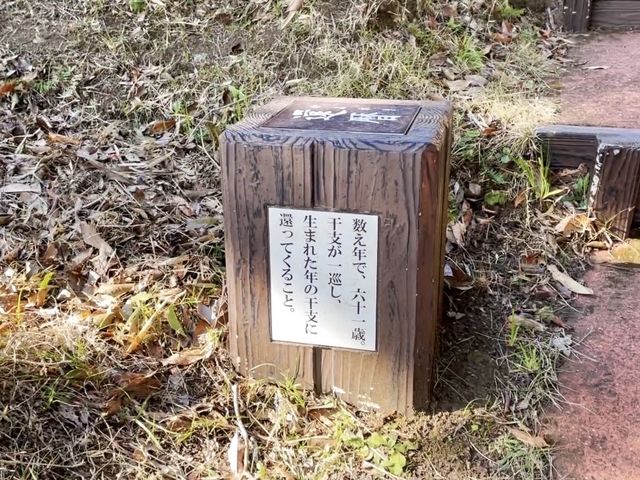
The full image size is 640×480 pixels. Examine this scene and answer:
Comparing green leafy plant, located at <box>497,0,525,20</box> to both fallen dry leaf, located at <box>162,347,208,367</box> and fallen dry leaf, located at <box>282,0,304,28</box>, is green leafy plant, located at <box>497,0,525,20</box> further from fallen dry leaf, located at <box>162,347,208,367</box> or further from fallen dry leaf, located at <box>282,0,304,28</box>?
fallen dry leaf, located at <box>162,347,208,367</box>

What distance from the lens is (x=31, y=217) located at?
2729 millimetres

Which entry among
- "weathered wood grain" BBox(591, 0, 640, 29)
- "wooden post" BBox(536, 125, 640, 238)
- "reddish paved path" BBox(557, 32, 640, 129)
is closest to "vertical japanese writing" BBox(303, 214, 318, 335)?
"wooden post" BBox(536, 125, 640, 238)

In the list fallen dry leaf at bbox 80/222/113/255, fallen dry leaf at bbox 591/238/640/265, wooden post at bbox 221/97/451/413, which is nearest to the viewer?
wooden post at bbox 221/97/451/413

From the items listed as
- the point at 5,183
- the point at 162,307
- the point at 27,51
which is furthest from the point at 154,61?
the point at 162,307

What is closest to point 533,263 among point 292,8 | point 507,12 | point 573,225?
point 573,225

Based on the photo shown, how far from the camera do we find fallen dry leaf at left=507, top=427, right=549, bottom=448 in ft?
6.49

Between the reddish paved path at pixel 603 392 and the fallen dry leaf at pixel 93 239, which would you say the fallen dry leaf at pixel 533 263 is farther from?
the fallen dry leaf at pixel 93 239

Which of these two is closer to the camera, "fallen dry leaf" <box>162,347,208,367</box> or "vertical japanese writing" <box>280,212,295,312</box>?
"vertical japanese writing" <box>280,212,295,312</box>

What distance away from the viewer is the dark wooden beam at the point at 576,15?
15.8 ft

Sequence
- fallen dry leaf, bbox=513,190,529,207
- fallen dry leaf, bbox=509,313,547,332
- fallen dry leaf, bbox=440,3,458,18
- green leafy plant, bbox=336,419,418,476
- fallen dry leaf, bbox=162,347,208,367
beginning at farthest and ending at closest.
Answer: fallen dry leaf, bbox=440,3,458,18, fallen dry leaf, bbox=513,190,529,207, fallen dry leaf, bbox=509,313,547,332, fallen dry leaf, bbox=162,347,208,367, green leafy plant, bbox=336,419,418,476

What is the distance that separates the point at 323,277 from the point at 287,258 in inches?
4.6

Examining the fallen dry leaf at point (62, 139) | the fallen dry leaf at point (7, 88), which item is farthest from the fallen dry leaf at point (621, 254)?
the fallen dry leaf at point (7, 88)

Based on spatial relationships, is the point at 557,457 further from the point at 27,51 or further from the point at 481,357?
the point at 27,51

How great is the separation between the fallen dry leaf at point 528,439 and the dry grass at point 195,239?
2 cm
